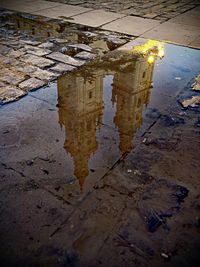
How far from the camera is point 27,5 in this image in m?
10.8

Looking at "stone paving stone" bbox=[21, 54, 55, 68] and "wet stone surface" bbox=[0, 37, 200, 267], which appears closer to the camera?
"wet stone surface" bbox=[0, 37, 200, 267]

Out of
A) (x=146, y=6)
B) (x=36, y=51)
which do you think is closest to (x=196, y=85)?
(x=36, y=51)

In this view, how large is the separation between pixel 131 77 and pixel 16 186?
340 centimetres

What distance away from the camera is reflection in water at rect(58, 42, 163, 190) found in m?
3.41

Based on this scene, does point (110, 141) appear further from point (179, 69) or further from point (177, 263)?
point (179, 69)

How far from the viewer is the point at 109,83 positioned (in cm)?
505

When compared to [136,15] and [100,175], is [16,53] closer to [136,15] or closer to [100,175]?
[100,175]

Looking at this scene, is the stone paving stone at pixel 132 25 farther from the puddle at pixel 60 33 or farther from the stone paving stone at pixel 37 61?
the stone paving stone at pixel 37 61

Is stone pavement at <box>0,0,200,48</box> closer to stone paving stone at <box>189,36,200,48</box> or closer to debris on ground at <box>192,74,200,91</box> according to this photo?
stone paving stone at <box>189,36,200,48</box>

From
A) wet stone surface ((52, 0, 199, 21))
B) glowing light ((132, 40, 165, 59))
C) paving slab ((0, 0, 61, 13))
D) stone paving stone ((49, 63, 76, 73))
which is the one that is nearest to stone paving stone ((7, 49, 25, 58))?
stone paving stone ((49, 63, 76, 73))

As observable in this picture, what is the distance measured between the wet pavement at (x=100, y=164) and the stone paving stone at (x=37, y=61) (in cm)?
6

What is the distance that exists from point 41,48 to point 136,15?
5.38 m

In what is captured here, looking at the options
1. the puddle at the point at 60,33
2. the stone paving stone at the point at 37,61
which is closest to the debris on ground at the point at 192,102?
the puddle at the point at 60,33

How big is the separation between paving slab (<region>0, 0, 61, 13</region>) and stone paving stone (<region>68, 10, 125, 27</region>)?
215 cm
